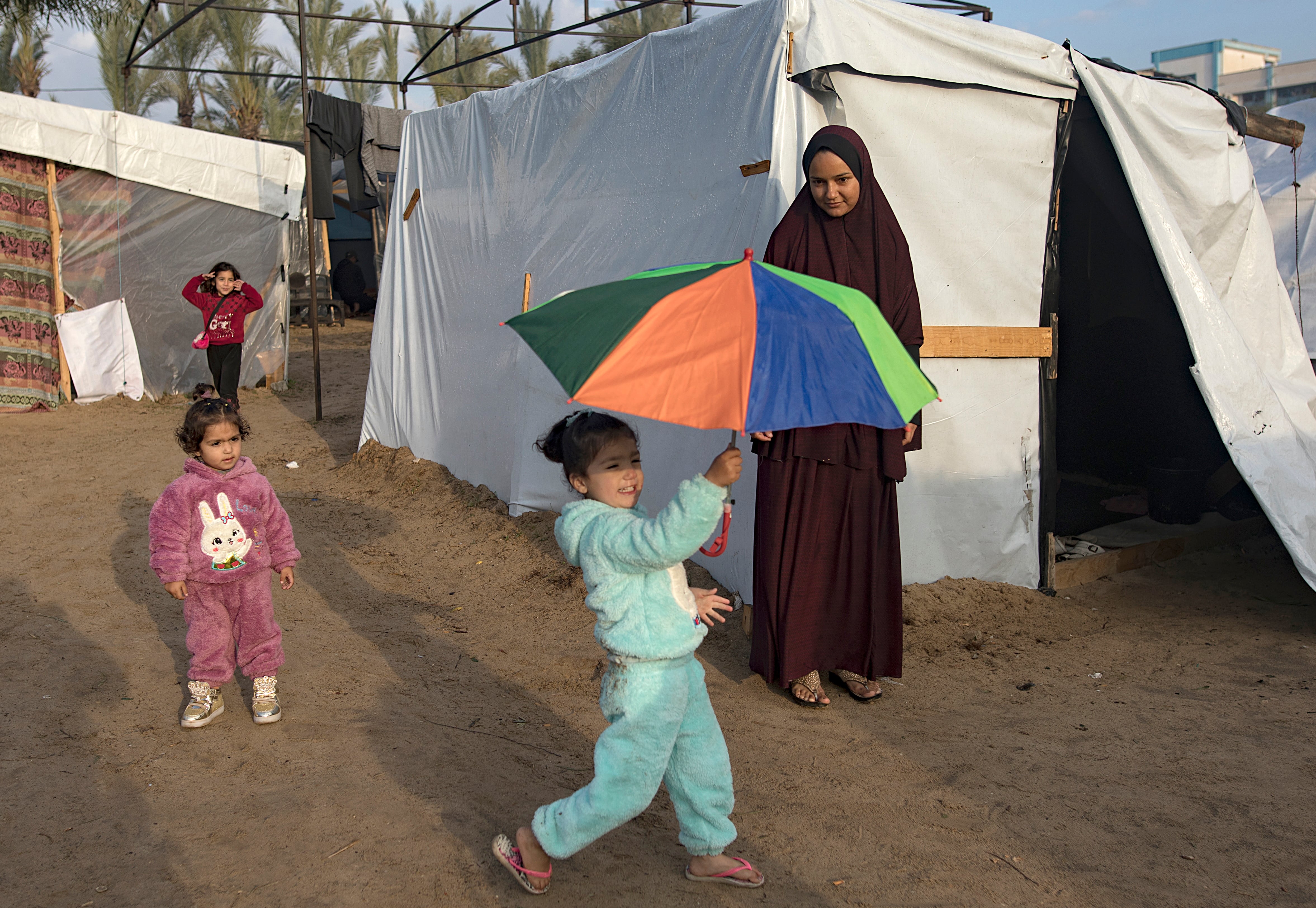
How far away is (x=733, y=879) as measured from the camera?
2492 millimetres

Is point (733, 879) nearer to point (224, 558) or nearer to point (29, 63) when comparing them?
point (224, 558)

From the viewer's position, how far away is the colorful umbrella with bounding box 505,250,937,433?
193cm

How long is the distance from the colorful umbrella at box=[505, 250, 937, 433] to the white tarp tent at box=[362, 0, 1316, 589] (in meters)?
2.13

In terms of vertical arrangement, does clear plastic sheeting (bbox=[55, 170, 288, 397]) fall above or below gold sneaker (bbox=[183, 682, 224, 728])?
above

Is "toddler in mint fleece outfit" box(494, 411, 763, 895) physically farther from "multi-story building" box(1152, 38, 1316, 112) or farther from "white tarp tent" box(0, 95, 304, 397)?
"multi-story building" box(1152, 38, 1316, 112)

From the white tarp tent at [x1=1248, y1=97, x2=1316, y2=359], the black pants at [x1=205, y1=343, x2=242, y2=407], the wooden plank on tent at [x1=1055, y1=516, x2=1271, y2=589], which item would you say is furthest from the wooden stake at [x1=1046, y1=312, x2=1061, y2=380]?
the black pants at [x1=205, y1=343, x2=242, y2=407]

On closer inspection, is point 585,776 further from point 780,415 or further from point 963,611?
point 963,611

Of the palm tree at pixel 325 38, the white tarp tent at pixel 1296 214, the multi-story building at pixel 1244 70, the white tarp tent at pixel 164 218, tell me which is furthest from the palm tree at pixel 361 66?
the multi-story building at pixel 1244 70

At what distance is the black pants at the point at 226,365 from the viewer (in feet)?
28.6

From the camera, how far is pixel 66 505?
6.46 m

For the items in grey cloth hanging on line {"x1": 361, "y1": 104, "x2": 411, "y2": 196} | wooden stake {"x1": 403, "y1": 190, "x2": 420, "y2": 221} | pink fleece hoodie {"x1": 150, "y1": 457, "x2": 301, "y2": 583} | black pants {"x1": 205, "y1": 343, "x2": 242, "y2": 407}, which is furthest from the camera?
grey cloth hanging on line {"x1": 361, "y1": 104, "x2": 411, "y2": 196}

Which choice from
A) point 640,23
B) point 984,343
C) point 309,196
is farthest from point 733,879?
point 640,23

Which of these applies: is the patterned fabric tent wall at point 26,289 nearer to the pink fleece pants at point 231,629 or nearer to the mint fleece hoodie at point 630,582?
the pink fleece pants at point 231,629

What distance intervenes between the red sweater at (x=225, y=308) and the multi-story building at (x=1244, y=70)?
38.9 meters
